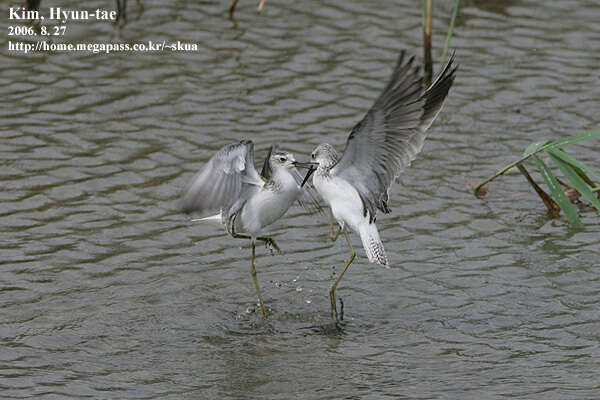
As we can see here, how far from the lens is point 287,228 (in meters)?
8.29

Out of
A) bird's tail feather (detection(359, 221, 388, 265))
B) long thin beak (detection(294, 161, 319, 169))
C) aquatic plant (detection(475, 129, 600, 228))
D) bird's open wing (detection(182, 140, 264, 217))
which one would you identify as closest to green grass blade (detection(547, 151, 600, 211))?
aquatic plant (detection(475, 129, 600, 228))

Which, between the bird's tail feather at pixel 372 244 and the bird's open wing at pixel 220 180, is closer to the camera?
the bird's open wing at pixel 220 180

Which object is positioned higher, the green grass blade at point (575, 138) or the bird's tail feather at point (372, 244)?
the green grass blade at point (575, 138)

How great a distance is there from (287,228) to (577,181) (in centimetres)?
219

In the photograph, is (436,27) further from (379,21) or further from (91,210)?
(91,210)

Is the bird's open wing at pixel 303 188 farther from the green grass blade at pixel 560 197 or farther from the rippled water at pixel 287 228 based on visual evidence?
the green grass blade at pixel 560 197

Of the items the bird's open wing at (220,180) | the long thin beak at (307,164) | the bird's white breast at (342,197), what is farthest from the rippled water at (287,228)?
the long thin beak at (307,164)

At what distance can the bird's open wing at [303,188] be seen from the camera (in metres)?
7.04

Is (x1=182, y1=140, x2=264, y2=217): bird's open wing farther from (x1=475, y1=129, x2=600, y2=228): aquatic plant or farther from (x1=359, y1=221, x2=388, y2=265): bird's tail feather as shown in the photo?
(x1=475, y1=129, x2=600, y2=228): aquatic plant

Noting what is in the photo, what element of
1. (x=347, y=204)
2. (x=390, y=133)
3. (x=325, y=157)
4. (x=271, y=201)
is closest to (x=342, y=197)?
(x=347, y=204)

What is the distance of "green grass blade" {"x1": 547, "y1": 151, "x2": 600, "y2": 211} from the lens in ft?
24.9

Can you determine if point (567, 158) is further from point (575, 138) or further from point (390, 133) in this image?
point (390, 133)

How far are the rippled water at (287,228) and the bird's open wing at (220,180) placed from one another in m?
0.81

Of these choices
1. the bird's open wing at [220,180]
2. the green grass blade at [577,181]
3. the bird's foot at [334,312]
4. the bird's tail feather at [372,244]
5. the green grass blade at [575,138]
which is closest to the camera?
the bird's open wing at [220,180]
